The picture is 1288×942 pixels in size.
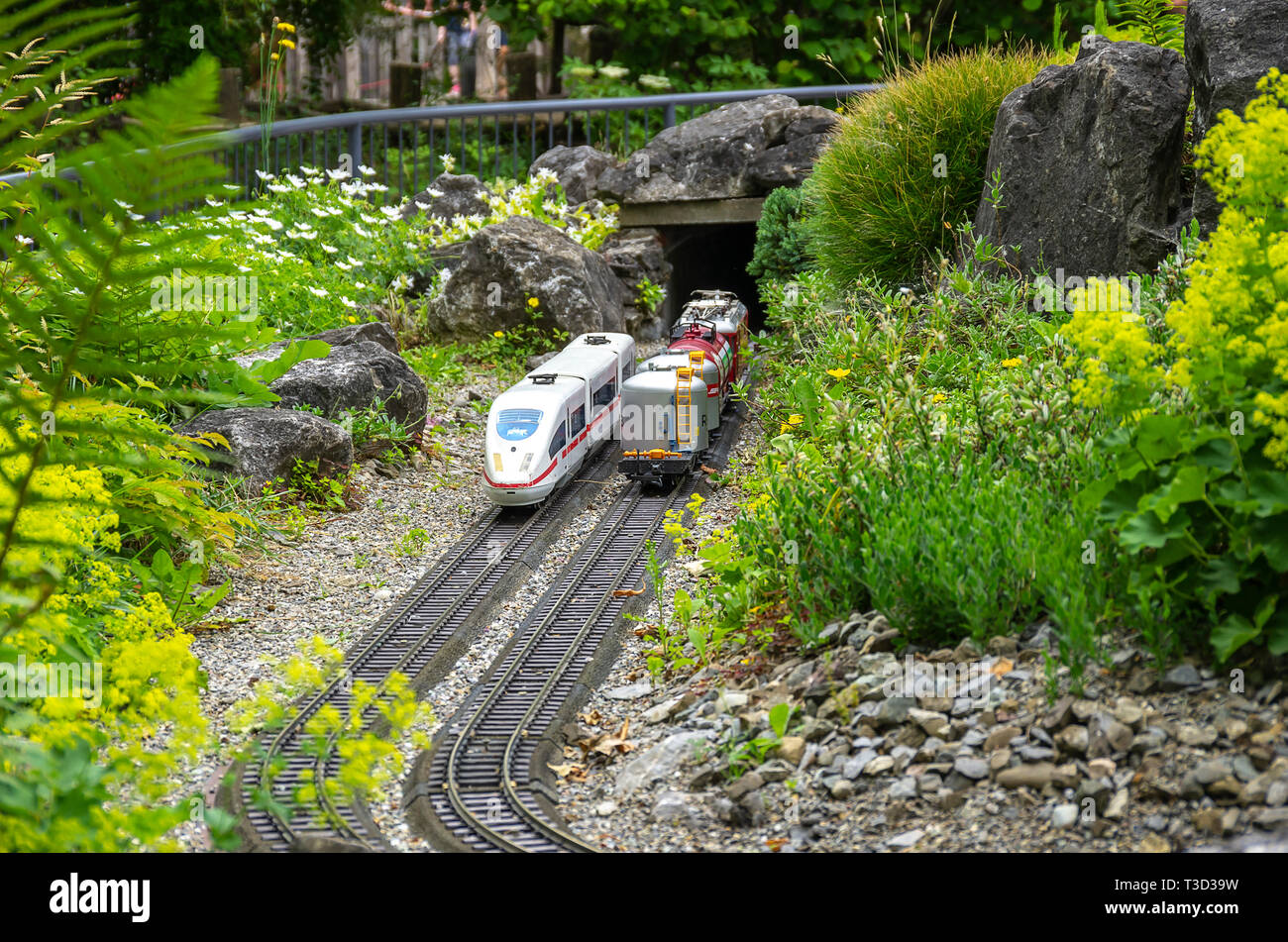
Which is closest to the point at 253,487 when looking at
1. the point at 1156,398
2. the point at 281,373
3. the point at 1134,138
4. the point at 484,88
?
the point at 281,373

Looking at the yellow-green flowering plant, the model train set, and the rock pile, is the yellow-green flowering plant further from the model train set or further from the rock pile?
the model train set

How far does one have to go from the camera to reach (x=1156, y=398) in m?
5.57

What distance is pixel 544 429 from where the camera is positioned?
35.4ft

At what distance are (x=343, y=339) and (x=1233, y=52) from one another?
887 centimetres

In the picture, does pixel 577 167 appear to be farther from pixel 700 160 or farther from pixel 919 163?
pixel 919 163

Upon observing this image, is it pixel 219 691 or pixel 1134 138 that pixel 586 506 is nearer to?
pixel 219 691

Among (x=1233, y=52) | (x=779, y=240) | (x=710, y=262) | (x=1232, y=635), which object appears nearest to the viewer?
(x=1232, y=635)

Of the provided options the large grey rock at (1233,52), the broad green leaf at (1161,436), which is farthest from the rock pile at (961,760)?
the large grey rock at (1233,52)

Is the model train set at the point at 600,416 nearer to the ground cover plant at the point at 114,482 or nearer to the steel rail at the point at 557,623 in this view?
the steel rail at the point at 557,623

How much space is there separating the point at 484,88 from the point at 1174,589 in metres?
24.2

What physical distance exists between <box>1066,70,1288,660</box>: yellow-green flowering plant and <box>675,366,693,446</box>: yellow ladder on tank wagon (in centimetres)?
625

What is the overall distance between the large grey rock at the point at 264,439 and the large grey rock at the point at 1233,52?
25.5ft

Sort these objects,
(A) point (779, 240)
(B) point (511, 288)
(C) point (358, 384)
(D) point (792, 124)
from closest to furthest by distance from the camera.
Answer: (C) point (358, 384) → (B) point (511, 288) → (A) point (779, 240) → (D) point (792, 124)

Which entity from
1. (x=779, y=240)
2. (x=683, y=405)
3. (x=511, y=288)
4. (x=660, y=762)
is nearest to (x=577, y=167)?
(x=511, y=288)
